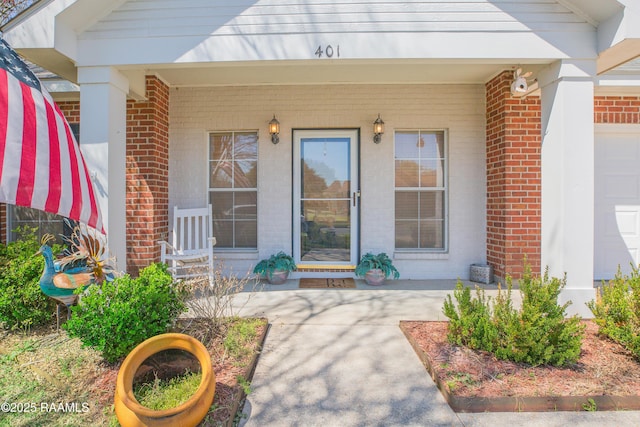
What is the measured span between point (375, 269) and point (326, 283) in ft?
2.39

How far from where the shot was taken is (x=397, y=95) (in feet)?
18.0

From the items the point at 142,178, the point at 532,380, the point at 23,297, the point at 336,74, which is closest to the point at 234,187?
the point at 142,178

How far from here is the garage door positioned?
5273 millimetres

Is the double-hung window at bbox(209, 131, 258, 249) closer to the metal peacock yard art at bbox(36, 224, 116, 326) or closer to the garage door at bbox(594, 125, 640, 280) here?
the metal peacock yard art at bbox(36, 224, 116, 326)

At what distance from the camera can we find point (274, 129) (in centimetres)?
538

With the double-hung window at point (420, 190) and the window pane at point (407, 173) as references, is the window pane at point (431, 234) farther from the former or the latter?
the window pane at point (407, 173)

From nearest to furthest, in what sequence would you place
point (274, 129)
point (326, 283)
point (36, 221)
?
point (326, 283)
point (274, 129)
point (36, 221)

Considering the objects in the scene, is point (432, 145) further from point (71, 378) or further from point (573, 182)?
point (71, 378)

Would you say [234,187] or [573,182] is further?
[234,187]

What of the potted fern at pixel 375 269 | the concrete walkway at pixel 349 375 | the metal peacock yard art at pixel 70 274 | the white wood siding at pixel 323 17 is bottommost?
the concrete walkway at pixel 349 375

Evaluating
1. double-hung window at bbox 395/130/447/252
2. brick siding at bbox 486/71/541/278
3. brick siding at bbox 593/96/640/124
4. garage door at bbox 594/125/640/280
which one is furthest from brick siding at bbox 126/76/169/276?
garage door at bbox 594/125/640/280

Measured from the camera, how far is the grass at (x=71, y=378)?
2193mm

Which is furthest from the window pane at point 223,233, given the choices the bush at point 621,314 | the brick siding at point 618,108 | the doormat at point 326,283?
the brick siding at point 618,108

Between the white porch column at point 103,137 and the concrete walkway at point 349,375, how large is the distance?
1671 millimetres
